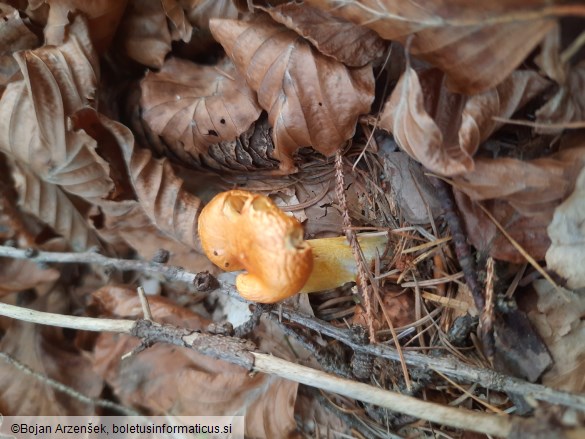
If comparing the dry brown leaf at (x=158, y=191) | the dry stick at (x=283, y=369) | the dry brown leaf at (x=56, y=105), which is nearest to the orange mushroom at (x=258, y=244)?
the dry stick at (x=283, y=369)

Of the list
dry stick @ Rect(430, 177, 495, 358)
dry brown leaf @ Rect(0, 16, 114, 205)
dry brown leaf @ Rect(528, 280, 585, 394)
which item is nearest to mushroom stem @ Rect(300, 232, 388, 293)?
dry stick @ Rect(430, 177, 495, 358)

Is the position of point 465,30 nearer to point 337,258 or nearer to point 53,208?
point 337,258

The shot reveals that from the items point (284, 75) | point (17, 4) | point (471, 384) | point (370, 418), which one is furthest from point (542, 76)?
point (17, 4)

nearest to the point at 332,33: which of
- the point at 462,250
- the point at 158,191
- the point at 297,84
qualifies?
the point at 297,84

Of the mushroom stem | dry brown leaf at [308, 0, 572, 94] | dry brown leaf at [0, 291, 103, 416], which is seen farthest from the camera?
dry brown leaf at [0, 291, 103, 416]

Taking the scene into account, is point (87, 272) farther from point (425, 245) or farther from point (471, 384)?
point (471, 384)

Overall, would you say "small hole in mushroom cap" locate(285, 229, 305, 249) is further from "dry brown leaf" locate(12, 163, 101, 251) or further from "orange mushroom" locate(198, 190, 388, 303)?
"dry brown leaf" locate(12, 163, 101, 251)
